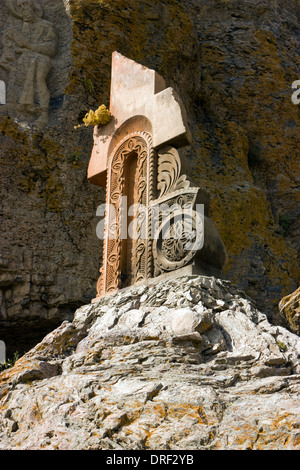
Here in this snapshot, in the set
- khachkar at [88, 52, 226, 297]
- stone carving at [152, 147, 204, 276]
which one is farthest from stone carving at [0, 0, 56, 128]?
stone carving at [152, 147, 204, 276]

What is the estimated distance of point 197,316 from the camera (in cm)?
404

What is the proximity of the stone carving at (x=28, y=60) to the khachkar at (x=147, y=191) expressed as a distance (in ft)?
14.5

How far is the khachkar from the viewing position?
492 cm

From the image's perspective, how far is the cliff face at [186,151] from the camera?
30.3 feet

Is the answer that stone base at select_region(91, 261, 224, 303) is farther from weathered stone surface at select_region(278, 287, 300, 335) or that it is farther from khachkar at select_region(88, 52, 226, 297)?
weathered stone surface at select_region(278, 287, 300, 335)

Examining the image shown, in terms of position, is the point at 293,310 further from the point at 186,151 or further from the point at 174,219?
the point at 186,151

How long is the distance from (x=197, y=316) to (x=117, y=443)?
141 cm

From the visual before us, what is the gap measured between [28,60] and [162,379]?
9039 mm

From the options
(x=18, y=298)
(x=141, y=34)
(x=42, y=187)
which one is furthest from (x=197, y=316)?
(x=141, y=34)

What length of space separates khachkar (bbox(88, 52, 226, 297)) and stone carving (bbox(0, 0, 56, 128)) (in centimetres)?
441

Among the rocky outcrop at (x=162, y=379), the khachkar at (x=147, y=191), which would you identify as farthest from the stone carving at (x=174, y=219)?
the rocky outcrop at (x=162, y=379)

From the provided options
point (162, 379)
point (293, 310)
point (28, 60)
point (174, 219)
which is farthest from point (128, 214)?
point (28, 60)

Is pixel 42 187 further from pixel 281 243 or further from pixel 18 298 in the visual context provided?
pixel 281 243

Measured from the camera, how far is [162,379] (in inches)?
132
